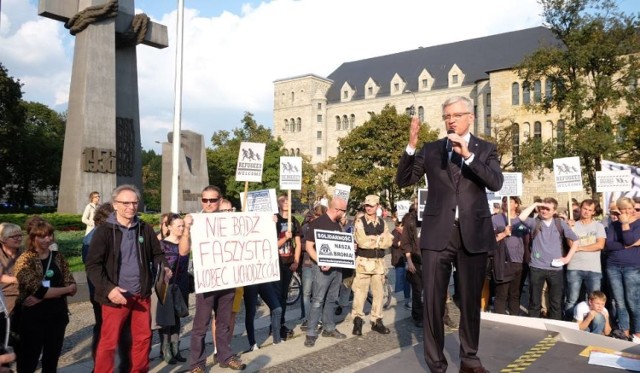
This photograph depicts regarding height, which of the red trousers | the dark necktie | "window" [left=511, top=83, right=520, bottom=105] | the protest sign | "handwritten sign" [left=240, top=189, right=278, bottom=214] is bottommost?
the red trousers

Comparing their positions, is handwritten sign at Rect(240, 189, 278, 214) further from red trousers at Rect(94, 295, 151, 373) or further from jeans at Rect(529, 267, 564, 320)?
red trousers at Rect(94, 295, 151, 373)

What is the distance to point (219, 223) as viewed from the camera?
591cm

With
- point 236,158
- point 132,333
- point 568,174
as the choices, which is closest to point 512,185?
point 568,174

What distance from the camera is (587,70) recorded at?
27.5m

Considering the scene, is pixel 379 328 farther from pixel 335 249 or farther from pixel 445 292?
pixel 445 292

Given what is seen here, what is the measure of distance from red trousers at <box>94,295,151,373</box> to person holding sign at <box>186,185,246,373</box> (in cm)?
77

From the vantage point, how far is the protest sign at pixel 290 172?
31.6 feet

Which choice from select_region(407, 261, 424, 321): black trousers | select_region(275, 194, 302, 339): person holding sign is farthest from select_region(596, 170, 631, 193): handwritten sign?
select_region(275, 194, 302, 339): person holding sign

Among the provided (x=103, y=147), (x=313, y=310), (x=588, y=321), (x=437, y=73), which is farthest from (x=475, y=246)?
(x=437, y=73)

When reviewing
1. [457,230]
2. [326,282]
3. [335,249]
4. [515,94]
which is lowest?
[326,282]

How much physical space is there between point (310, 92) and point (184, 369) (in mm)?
87552

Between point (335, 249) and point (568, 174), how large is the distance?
19.2 ft

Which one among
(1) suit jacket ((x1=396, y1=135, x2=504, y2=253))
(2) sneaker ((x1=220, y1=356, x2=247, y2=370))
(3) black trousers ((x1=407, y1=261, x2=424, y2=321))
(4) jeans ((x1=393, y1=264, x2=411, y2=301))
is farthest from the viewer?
(4) jeans ((x1=393, y1=264, x2=411, y2=301))

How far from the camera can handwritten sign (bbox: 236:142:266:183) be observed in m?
8.79
